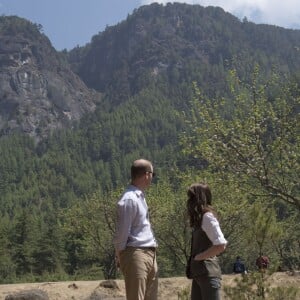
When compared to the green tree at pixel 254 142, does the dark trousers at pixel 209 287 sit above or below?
below

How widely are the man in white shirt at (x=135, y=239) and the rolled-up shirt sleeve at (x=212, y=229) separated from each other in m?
0.57

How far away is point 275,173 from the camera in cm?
1193

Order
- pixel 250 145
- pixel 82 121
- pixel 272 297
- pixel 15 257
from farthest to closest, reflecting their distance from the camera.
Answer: pixel 82 121 < pixel 15 257 < pixel 250 145 < pixel 272 297

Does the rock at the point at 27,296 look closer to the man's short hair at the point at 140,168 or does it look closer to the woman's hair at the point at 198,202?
the man's short hair at the point at 140,168

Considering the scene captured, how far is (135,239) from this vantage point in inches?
210

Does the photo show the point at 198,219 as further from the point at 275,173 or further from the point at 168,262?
the point at 168,262

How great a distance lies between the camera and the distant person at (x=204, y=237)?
5.22 metres

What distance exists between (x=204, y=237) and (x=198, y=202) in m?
0.34

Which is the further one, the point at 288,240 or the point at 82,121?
the point at 82,121

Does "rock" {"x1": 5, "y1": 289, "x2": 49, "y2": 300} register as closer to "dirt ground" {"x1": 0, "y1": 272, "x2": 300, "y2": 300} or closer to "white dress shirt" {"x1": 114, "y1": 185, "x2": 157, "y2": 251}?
"dirt ground" {"x1": 0, "y1": 272, "x2": 300, "y2": 300}

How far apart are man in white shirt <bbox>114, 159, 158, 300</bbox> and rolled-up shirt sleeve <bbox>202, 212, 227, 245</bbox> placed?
57 centimetres

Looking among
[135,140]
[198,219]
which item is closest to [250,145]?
[198,219]

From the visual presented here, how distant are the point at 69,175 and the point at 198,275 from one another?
146 m

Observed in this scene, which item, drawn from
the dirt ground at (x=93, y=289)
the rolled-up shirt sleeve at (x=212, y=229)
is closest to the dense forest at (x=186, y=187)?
the rolled-up shirt sleeve at (x=212, y=229)
